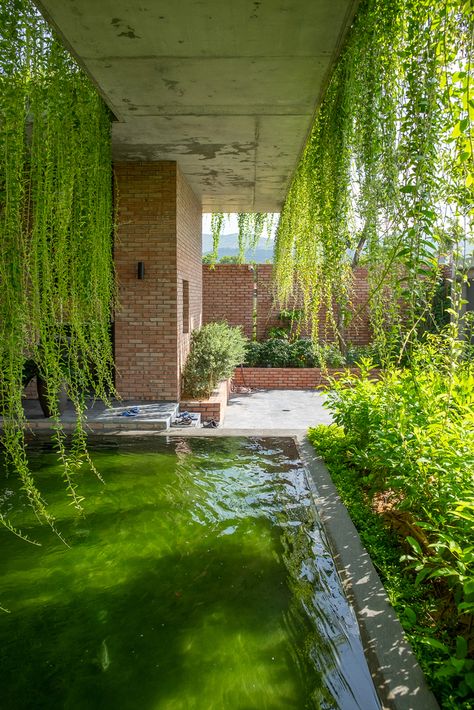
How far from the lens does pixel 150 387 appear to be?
6316 mm

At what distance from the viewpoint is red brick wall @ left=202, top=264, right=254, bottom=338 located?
434 inches

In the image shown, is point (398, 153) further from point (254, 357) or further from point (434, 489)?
point (254, 357)

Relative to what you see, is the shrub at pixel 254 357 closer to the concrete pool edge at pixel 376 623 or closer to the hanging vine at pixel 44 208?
the hanging vine at pixel 44 208

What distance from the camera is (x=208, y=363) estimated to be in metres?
6.96

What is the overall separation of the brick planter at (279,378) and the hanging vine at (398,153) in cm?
578

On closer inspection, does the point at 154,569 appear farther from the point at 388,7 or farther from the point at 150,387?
the point at 150,387

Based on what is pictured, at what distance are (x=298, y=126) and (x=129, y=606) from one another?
4238mm

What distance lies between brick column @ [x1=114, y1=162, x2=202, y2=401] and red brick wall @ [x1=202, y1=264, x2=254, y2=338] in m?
4.65

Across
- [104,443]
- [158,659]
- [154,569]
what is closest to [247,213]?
[104,443]

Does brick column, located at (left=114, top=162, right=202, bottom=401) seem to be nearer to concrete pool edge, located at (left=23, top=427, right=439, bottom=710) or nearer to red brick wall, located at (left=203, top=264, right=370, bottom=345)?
concrete pool edge, located at (left=23, top=427, right=439, bottom=710)

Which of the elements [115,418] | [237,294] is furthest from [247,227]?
[115,418]

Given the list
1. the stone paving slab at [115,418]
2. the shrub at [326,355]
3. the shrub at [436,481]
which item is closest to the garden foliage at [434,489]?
the shrub at [436,481]

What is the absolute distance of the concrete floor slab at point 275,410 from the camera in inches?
255

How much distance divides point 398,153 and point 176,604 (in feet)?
7.52
